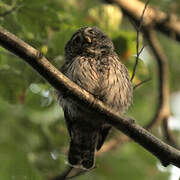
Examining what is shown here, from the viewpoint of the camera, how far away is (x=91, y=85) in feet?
15.4

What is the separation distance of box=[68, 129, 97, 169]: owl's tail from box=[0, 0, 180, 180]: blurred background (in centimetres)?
18

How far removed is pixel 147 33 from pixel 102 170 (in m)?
2.17

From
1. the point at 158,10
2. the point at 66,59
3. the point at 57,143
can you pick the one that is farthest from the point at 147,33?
the point at 57,143

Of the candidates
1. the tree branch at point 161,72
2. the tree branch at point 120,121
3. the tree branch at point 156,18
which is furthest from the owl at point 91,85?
the tree branch at point 161,72

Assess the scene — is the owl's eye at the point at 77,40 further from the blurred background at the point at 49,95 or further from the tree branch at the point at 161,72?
the tree branch at the point at 161,72

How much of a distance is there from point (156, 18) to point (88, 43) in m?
1.71

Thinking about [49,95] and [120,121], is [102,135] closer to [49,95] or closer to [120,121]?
[49,95]

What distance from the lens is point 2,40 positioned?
124 inches

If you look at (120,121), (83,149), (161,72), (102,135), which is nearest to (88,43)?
(102,135)

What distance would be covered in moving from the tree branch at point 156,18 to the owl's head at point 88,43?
45.7 inches

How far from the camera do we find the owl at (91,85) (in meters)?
4.74

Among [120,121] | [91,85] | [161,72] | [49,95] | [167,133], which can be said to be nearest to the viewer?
[120,121]

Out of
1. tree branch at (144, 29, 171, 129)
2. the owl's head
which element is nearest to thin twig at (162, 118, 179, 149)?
tree branch at (144, 29, 171, 129)

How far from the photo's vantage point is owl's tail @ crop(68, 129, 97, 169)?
5.31 meters
